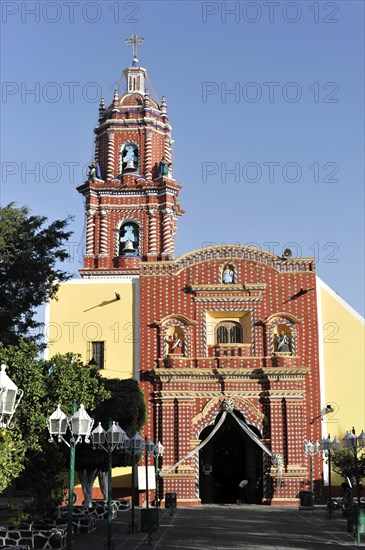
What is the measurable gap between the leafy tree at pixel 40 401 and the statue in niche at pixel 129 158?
21.4 m

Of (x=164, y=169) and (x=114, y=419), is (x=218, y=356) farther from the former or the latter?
(x=164, y=169)

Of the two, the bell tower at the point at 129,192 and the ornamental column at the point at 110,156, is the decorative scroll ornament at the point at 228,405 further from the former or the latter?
the ornamental column at the point at 110,156

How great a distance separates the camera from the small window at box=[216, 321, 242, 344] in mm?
35719

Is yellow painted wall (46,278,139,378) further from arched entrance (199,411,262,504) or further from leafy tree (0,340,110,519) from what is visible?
leafy tree (0,340,110,519)

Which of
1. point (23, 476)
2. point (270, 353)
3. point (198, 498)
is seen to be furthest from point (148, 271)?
point (23, 476)

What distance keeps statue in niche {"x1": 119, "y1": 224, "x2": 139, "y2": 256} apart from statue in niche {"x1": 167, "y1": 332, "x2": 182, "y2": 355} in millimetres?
8478

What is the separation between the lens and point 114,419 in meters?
29.3

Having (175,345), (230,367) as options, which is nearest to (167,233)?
(175,345)

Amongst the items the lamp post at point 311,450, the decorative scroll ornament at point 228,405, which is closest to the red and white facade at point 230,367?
the decorative scroll ornament at point 228,405

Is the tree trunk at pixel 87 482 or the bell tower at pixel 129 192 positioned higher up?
the bell tower at pixel 129 192

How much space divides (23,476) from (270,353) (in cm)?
1400

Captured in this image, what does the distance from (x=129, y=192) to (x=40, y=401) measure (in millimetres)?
21794

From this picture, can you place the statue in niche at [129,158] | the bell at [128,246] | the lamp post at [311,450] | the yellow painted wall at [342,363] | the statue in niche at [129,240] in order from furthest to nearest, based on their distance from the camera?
the statue in niche at [129,158] < the statue in niche at [129,240] < the bell at [128,246] < the yellow painted wall at [342,363] < the lamp post at [311,450]

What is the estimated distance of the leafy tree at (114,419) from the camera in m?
27.2
